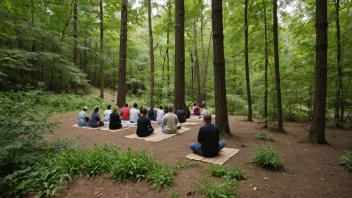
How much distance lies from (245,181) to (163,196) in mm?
1610

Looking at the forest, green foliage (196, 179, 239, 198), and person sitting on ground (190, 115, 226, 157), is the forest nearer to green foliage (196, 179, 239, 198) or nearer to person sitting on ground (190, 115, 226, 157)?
green foliage (196, 179, 239, 198)

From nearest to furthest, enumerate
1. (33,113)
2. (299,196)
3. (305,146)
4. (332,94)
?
(299,196) → (33,113) → (305,146) → (332,94)

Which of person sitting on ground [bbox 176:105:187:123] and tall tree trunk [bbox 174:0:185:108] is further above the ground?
tall tree trunk [bbox 174:0:185:108]

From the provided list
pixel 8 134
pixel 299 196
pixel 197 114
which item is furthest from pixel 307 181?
pixel 197 114

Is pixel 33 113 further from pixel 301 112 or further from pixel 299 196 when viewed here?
pixel 301 112

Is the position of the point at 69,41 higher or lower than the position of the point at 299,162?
higher

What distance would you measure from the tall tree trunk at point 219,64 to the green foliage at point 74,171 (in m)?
3.39

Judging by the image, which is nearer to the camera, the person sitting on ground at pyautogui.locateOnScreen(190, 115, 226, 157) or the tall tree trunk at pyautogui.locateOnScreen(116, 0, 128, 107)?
the person sitting on ground at pyautogui.locateOnScreen(190, 115, 226, 157)

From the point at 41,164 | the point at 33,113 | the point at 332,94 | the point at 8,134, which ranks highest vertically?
the point at 332,94

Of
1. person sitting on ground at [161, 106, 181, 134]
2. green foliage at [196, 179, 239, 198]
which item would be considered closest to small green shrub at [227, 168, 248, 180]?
green foliage at [196, 179, 239, 198]

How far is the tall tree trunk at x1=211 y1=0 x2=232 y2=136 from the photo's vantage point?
6066mm

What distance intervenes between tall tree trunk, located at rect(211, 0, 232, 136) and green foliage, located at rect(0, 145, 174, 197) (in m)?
3.39

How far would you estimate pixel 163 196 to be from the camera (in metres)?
2.80

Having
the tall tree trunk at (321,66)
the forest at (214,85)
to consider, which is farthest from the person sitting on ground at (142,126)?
the tall tree trunk at (321,66)
